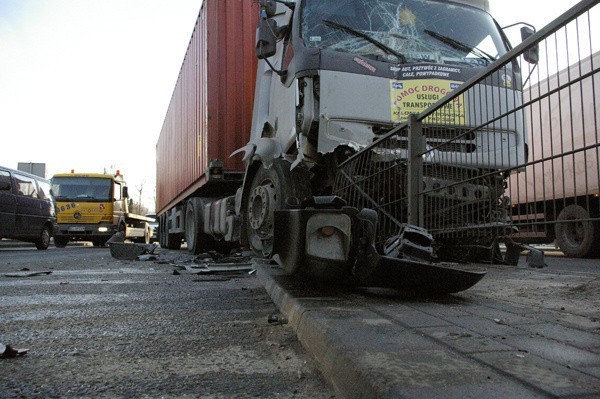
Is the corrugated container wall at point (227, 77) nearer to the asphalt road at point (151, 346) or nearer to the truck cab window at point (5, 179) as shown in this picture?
the asphalt road at point (151, 346)

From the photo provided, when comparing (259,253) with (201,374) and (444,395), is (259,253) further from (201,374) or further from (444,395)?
(444,395)

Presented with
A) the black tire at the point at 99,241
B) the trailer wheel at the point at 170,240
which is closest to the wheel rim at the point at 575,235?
the trailer wheel at the point at 170,240

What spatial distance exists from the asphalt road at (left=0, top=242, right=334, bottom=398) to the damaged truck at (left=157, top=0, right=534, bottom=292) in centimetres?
63

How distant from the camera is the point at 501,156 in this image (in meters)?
3.03

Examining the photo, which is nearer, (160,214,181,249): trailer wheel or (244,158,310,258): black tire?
(244,158,310,258): black tire

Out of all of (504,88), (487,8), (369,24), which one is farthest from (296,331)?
(487,8)

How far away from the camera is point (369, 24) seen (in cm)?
463

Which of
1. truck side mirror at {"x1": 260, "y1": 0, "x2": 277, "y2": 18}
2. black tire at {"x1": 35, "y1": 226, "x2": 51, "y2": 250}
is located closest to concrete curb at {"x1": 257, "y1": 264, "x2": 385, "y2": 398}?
truck side mirror at {"x1": 260, "y1": 0, "x2": 277, "y2": 18}

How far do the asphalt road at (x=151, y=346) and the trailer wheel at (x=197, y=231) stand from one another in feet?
15.6

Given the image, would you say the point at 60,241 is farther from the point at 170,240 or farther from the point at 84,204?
the point at 170,240

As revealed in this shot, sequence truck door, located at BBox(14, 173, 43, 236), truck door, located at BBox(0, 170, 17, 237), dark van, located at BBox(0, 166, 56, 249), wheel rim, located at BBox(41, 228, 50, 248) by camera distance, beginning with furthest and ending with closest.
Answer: wheel rim, located at BBox(41, 228, 50, 248) → truck door, located at BBox(14, 173, 43, 236) → dark van, located at BBox(0, 166, 56, 249) → truck door, located at BBox(0, 170, 17, 237)

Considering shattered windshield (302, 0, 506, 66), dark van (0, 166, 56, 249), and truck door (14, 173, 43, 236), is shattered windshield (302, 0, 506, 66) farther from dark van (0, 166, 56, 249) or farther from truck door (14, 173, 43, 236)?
truck door (14, 173, 43, 236)

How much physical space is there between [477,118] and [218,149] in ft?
16.3

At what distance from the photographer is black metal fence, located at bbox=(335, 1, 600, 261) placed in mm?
2305
